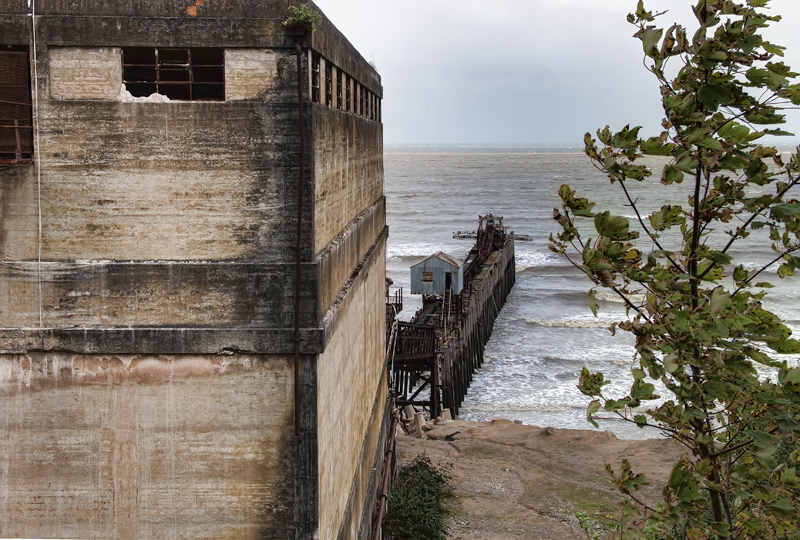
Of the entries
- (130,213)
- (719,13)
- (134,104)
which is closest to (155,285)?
(130,213)

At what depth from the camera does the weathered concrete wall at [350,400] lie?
9273 mm

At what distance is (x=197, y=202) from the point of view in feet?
28.0

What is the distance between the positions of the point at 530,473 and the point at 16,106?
17584 millimetres

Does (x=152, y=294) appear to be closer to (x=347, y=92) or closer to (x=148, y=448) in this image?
(x=148, y=448)

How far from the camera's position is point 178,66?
27.8ft

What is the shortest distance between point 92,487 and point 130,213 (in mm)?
2924

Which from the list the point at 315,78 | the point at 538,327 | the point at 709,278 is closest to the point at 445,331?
the point at 538,327

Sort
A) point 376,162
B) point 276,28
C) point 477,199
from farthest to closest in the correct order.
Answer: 1. point 477,199
2. point 376,162
3. point 276,28

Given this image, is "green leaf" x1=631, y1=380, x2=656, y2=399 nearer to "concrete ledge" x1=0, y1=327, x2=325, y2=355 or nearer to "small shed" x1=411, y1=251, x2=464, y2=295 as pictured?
"concrete ledge" x1=0, y1=327, x2=325, y2=355

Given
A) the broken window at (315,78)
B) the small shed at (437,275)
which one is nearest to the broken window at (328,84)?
the broken window at (315,78)

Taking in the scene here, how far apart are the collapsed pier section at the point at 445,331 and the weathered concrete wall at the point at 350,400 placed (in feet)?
18.0

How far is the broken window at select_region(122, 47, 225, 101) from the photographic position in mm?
8461

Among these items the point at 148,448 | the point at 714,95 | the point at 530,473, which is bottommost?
the point at 530,473

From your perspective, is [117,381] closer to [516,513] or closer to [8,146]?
[8,146]
